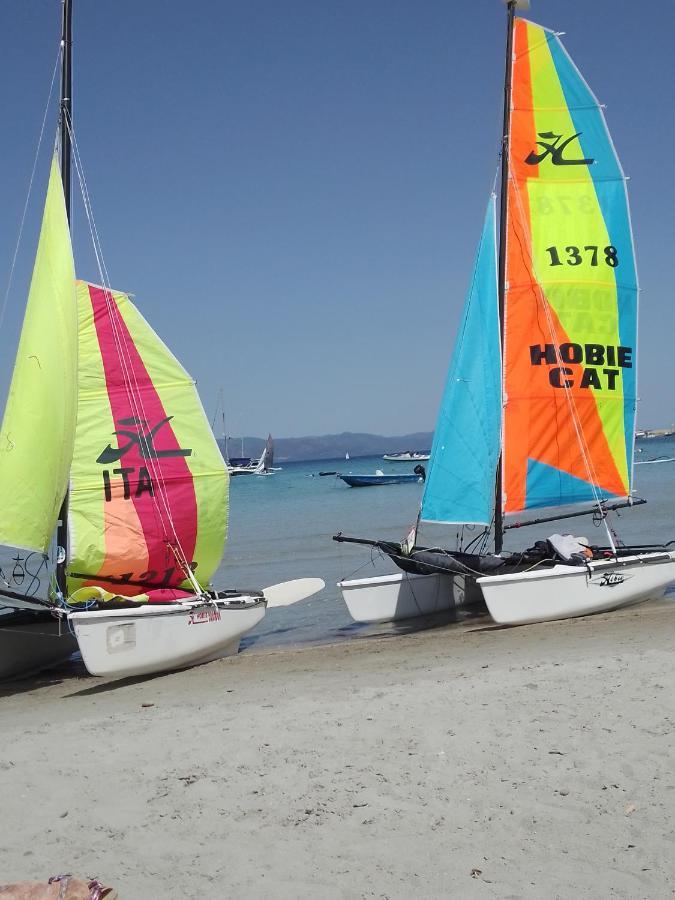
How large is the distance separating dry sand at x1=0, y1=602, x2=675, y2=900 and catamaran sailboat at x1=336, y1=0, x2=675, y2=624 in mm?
3693

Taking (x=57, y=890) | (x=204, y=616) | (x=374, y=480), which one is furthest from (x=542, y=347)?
(x=374, y=480)

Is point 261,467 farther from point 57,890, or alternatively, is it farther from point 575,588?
point 57,890

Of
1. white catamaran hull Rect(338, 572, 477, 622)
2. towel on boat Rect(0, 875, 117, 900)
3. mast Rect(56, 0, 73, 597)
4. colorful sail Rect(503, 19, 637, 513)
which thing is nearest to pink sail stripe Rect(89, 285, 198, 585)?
mast Rect(56, 0, 73, 597)

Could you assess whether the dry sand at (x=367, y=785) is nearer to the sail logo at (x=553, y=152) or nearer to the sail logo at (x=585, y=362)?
the sail logo at (x=585, y=362)

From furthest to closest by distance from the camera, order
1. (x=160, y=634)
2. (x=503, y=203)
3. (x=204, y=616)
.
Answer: (x=503, y=203) < (x=204, y=616) < (x=160, y=634)

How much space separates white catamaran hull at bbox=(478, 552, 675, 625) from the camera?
10.1 m

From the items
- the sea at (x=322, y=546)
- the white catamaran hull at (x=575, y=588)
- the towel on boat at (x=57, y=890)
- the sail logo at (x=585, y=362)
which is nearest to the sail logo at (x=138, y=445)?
the sea at (x=322, y=546)

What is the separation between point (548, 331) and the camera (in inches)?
468

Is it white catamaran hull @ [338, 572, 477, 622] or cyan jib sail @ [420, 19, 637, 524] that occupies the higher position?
cyan jib sail @ [420, 19, 637, 524]

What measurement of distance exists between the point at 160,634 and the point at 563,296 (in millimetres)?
7009

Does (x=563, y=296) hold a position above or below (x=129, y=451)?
above

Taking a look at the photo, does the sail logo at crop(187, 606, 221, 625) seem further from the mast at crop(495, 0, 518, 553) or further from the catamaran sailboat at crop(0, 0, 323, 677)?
the mast at crop(495, 0, 518, 553)

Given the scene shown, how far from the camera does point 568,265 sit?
39.3ft

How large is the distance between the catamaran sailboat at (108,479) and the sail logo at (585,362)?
4.69m
